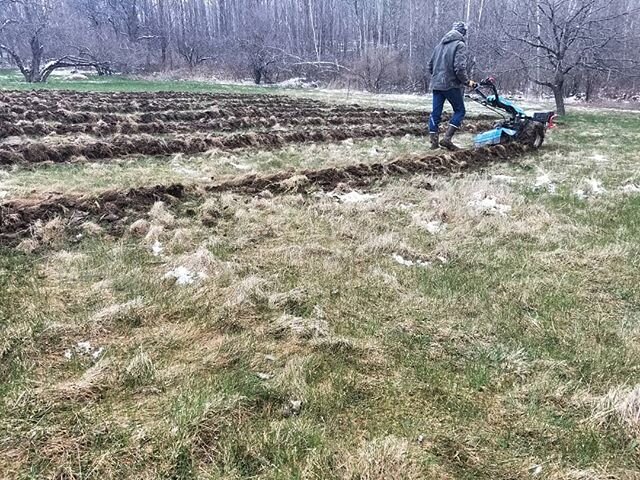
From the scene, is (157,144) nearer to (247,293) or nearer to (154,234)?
(154,234)

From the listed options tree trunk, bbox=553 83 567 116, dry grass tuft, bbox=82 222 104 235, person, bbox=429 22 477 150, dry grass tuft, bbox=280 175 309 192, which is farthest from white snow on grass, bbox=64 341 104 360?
tree trunk, bbox=553 83 567 116

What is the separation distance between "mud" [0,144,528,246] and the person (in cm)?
98

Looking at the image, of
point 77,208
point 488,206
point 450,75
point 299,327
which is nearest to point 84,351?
point 299,327

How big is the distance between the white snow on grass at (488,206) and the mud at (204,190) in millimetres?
1561

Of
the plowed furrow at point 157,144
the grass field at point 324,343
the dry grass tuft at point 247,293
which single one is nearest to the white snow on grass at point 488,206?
the grass field at point 324,343

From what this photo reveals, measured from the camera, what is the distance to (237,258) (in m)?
4.02

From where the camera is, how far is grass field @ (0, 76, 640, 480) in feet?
6.58

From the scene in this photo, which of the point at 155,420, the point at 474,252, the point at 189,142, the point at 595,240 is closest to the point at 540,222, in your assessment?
the point at 595,240

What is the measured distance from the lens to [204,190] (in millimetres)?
5797

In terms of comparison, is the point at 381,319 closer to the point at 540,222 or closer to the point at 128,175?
the point at 540,222

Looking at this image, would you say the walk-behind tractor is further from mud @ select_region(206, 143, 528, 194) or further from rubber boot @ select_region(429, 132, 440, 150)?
rubber boot @ select_region(429, 132, 440, 150)

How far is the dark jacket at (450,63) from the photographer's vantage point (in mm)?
8406

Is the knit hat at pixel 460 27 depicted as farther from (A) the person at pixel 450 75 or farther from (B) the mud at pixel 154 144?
(B) the mud at pixel 154 144

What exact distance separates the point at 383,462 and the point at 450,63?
26.8ft
